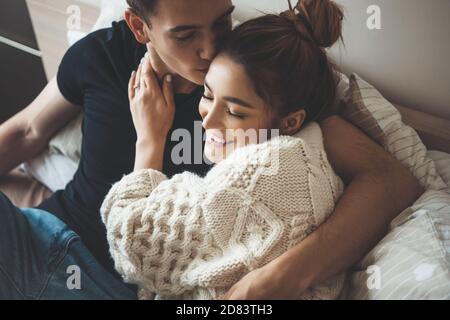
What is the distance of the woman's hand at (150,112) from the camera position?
2.65 feet

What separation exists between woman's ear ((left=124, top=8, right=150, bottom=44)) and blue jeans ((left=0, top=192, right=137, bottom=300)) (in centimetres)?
40

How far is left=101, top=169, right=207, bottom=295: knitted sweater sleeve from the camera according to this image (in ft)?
2.21

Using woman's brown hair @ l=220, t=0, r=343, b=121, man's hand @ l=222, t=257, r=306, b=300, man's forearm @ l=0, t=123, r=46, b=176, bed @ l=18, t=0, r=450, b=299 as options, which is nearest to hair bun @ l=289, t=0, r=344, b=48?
woman's brown hair @ l=220, t=0, r=343, b=121

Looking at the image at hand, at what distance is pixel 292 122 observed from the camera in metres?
0.78

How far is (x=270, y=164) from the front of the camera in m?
0.67

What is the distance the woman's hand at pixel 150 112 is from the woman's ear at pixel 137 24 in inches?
2.0

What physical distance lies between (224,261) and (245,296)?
60mm

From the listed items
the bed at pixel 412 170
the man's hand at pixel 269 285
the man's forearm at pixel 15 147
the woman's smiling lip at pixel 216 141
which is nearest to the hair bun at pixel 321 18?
the bed at pixel 412 170

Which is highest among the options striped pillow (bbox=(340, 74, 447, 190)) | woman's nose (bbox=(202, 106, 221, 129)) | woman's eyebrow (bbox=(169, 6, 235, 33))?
woman's eyebrow (bbox=(169, 6, 235, 33))

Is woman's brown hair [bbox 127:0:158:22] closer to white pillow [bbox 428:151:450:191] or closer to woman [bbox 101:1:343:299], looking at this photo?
woman [bbox 101:1:343:299]

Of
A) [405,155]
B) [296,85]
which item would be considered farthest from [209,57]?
[405,155]

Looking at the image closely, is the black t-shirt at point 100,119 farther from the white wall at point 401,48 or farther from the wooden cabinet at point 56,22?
the white wall at point 401,48
